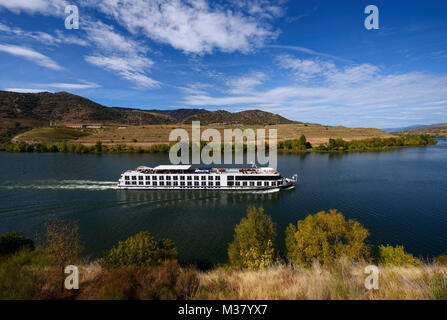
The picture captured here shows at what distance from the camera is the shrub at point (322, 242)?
18.4 meters

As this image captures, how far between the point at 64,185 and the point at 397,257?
57328 millimetres

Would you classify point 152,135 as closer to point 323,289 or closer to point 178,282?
point 178,282

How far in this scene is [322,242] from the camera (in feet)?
61.6

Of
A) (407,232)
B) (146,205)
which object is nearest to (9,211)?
(146,205)

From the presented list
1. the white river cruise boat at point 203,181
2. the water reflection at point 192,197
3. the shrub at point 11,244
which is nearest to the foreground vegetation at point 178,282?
the shrub at point 11,244

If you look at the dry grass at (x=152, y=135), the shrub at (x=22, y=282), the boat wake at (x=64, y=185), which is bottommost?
the boat wake at (x=64, y=185)

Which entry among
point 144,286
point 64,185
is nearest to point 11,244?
point 144,286

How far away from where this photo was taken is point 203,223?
2945 cm

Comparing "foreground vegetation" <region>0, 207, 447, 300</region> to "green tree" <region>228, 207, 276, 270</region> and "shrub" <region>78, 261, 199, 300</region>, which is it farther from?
"green tree" <region>228, 207, 276, 270</region>

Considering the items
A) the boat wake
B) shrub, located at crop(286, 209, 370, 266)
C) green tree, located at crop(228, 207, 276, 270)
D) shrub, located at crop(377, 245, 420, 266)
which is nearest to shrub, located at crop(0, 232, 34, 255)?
green tree, located at crop(228, 207, 276, 270)

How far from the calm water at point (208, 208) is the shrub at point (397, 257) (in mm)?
6087

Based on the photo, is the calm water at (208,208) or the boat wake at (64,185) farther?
the boat wake at (64,185)

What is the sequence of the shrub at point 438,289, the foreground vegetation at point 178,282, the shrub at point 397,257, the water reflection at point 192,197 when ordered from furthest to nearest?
the water reflection at point 192,197
the shrub at point 397,257
the foreground vegetation at point 178,282
the shrub at point 438,289

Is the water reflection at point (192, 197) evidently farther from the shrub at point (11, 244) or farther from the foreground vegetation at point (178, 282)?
the foreground vegetation at point (178, 282)
